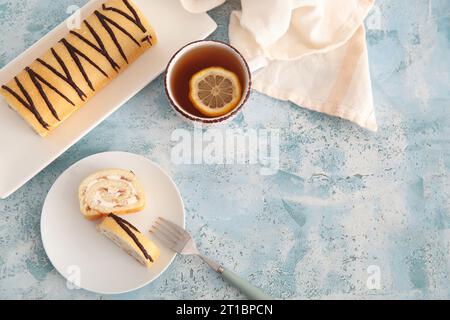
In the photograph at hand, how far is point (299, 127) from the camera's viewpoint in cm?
119

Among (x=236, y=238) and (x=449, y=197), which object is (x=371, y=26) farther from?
(x=236, y=238)

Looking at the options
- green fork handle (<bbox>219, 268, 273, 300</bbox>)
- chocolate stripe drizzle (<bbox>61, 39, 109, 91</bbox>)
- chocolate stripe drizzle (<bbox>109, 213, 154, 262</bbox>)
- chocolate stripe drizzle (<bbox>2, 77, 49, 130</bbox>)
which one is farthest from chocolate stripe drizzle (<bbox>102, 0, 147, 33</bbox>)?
green fork handle (<bbox>219, 268, 273, 300</bbox>)

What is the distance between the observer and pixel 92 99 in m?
1.13

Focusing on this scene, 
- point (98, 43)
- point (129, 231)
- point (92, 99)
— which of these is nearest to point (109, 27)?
point (98, 43)

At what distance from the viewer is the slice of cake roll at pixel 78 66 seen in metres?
1.07

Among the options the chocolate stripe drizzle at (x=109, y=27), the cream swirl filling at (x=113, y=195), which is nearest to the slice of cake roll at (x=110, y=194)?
the cream swirl filling at (x=113, y=195)

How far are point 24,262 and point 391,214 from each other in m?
0.72

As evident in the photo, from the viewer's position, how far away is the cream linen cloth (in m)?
1.17

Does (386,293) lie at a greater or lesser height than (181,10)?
lesser

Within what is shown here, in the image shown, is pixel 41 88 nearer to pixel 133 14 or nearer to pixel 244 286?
pixel 133 14

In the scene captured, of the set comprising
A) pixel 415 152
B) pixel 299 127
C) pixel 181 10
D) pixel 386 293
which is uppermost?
pixel 181 10

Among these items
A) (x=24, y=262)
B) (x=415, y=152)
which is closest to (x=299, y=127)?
(x=415, y=152)

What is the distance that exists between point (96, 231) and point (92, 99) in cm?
26

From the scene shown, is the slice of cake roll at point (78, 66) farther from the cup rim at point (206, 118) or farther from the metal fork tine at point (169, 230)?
the metal fork tine at point (169, 230)
